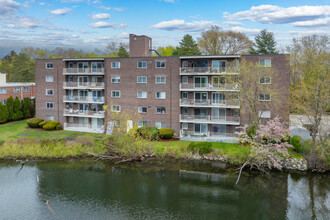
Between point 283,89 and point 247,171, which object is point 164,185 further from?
point 283,89

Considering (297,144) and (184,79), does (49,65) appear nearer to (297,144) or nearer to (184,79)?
(184,79)

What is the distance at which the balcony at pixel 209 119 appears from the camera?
35.8 m

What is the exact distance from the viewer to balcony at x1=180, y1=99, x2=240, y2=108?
115ft

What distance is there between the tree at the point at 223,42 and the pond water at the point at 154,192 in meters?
35.0

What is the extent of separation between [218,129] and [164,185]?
1366 cm

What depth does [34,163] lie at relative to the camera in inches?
1238

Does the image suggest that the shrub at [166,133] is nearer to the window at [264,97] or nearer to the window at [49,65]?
the window at [264,97]

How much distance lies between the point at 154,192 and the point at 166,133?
12660 millimetres

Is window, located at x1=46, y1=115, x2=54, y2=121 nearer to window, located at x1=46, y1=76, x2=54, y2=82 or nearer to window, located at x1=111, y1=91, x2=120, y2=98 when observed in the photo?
window, located at x1=46, y1=76, x2=54, y2=82

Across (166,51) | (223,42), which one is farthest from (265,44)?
(166,51)

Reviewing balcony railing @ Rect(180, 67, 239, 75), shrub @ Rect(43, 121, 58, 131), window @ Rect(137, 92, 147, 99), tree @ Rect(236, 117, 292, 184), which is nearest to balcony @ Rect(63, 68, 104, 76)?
Result: window @ Rect(137, 92, 147, 99)

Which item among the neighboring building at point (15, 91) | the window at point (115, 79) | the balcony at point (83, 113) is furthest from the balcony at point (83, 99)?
the neighboring building at point (15, 91)

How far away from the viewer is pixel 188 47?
199 ft

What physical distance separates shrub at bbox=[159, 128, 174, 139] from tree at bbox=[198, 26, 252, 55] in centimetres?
2893
